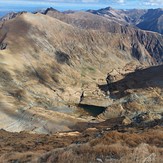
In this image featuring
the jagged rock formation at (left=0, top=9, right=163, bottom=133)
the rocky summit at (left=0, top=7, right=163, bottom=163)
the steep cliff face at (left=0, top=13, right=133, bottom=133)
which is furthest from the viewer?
the jagged rock formation at (left=0, top=9, right=163, bottom=133)

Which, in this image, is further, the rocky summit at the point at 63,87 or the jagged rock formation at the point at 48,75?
the jagged rock formation at the point at 48,75

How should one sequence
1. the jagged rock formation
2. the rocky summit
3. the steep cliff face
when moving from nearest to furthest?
the rocky summit
the steep cliff face
the jagged rock formation

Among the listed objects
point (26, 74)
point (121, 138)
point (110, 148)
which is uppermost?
point (110, 148)

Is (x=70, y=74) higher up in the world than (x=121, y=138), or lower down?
lower down

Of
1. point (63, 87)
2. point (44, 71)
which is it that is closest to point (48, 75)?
point (44, 71)

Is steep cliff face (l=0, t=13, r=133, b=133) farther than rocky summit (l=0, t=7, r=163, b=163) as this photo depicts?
Yes

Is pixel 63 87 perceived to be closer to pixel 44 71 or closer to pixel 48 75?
pixel 48 75

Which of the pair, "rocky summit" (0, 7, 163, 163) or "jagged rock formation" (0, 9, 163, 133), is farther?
"jagged rock formation" (0, 9, 163, 133)

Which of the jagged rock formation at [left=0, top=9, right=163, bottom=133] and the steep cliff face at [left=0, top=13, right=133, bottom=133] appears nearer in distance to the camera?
the steep cliff face at [left=0, top=13, right=133, bottom=133]

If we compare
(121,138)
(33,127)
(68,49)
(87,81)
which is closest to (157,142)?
(121,138)

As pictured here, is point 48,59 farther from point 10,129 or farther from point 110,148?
point 110,148

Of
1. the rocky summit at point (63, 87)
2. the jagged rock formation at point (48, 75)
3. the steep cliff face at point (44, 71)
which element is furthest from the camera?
the jagged rock formation at point (48, 75)
